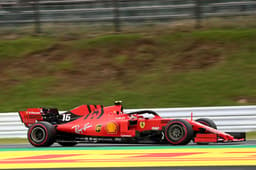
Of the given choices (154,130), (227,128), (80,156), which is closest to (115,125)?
(154,130)

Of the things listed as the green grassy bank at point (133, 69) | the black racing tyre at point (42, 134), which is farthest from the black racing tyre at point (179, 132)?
the green grassy bank at point (133, 69)

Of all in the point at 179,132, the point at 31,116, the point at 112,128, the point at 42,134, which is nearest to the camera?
the point at 179,132

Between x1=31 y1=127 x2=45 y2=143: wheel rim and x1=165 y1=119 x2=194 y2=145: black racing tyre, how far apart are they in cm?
291

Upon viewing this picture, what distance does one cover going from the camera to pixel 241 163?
26.8 ft

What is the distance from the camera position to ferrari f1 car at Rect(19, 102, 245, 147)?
36.9 feet

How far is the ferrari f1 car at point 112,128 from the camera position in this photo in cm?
1124

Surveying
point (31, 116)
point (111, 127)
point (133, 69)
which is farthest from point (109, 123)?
point (133, 69)

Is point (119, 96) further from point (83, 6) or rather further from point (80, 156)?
point (80, 156)

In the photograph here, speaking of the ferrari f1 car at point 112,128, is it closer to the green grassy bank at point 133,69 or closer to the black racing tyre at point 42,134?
the black racing tyre at point 42,134

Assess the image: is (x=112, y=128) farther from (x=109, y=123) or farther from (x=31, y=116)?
(x=31, y=116)

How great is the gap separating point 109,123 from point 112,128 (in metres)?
0.14

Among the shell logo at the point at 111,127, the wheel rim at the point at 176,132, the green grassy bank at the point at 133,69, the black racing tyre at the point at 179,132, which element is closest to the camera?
the black racing tyre at the point at 179,132

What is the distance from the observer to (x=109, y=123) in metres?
12.1

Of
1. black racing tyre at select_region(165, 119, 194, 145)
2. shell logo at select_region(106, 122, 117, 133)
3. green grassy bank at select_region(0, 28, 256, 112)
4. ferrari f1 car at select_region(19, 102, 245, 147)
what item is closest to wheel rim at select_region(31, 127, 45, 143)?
ferrari f1 car at select_region(19, 102, 245, 147)
